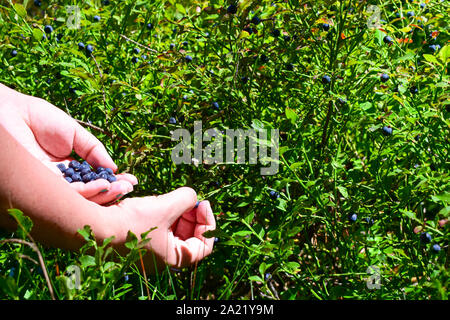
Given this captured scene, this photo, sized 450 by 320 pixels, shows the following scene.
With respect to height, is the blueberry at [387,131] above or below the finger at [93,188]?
above

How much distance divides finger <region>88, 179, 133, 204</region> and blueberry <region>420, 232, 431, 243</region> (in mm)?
812

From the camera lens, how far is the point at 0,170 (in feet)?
3.53

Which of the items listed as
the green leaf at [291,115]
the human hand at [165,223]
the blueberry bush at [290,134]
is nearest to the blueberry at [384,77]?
the blueberry bush at [290,134]

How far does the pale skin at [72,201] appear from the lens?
1129 mm

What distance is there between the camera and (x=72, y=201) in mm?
1202

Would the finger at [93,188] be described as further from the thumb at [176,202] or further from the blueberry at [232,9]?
the blueberry at [232,9]

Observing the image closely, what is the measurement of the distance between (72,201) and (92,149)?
43 cm

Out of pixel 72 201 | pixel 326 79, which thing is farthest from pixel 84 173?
pixel 326 79

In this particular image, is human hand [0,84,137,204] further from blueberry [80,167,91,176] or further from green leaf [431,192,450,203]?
green leaf [431,192,450,203]

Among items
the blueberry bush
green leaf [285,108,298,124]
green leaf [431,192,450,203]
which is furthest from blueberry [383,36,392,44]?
green leaf [431,192,450,203]

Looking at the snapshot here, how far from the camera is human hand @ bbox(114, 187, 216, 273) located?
53.1 inches

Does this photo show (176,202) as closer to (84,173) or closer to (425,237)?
(84,173)

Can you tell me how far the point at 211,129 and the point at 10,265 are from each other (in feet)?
2.61

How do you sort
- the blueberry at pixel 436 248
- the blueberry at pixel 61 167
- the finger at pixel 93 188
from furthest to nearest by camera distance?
the blueberry at pixel 61 167
the finger at pixel 93 188
the blueberry at pixel 436 248
